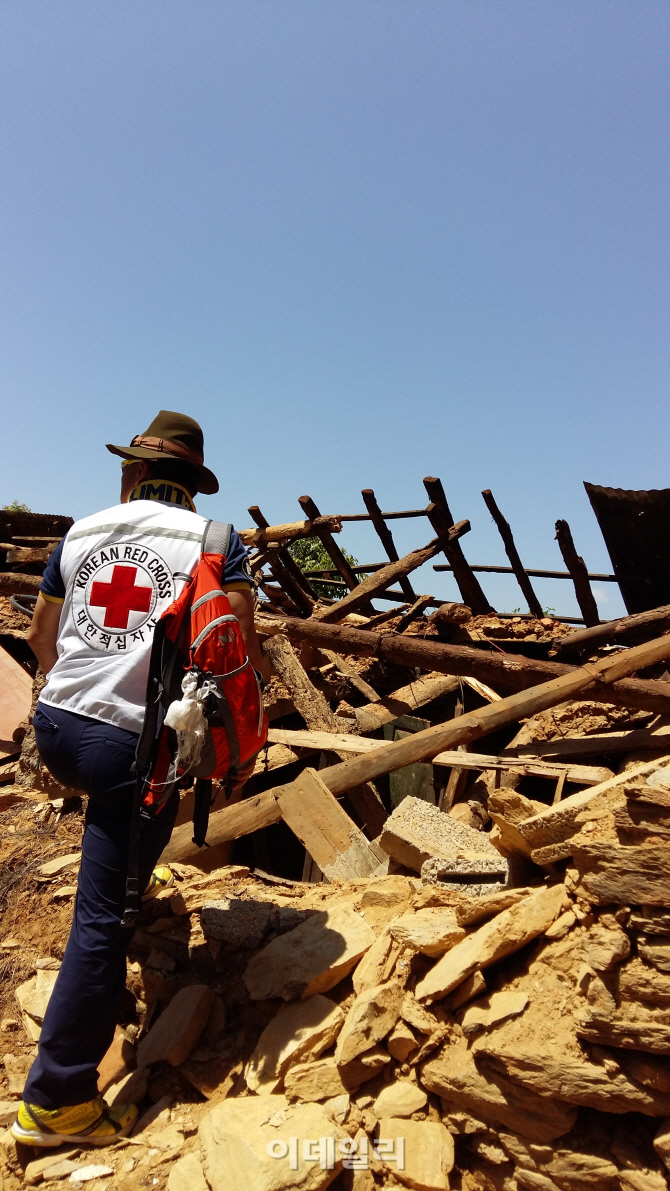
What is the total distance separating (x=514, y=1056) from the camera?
2.03 m

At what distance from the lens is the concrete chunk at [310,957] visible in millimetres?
2598

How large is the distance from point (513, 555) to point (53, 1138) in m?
7.06

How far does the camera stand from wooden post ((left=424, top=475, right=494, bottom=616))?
7.51 metres

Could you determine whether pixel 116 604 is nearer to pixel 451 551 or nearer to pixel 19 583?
pixel 451 551

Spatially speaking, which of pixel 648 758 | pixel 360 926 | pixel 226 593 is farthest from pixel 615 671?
pixel 226 593

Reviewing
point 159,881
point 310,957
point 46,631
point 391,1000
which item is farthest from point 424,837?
point 46,631

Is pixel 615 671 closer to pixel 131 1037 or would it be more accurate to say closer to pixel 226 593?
pixel 226 593

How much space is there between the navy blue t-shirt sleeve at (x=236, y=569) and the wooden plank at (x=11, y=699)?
4.59m

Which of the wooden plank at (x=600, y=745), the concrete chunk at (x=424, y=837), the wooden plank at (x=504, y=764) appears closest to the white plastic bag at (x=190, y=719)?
the concrete chunk at (x=424, y=837)

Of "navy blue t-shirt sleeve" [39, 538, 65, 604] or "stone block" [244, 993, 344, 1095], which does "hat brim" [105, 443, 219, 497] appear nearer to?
"navy blue t-shirt sleeve" [39, 538, 65, 604]

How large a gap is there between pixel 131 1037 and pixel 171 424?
239cm

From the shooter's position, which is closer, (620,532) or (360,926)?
(360,926)

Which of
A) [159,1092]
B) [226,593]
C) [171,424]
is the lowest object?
[159,1092]

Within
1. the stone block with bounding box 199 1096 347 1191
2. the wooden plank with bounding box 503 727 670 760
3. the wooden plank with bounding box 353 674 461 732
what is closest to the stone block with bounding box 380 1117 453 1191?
the stone block with bounding box 199 1096 347 1191
